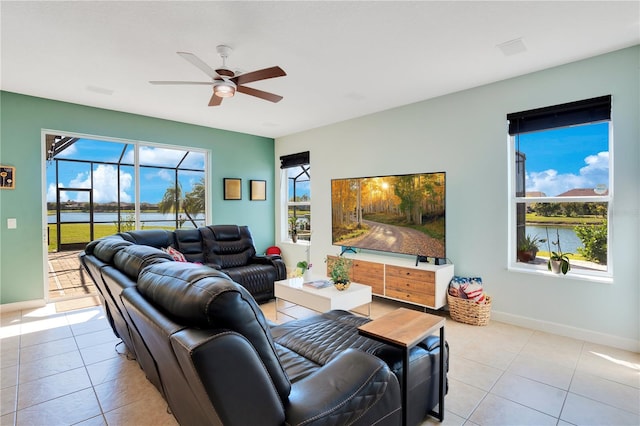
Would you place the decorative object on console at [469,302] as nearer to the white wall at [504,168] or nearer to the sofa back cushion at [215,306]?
the white wall at [504,168]

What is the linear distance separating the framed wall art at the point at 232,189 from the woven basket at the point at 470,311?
13.1 feet

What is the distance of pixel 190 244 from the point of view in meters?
4.34

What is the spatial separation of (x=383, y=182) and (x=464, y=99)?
1.35 metres

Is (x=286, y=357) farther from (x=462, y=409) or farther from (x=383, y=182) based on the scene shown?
(x=383, y=182)

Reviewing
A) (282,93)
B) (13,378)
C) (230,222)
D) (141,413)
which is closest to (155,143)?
(230,222)

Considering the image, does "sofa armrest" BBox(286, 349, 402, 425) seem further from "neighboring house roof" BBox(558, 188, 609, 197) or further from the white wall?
"neighboring house roof" BBox(558, 188, 609, 197)

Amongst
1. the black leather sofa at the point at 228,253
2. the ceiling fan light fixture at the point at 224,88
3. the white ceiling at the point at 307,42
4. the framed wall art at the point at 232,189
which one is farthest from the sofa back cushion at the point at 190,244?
the ceiling fan light fixture at the point at 224,88

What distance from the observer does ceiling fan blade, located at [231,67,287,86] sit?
8.14ft

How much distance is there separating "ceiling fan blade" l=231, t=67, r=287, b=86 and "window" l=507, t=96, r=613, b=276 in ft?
8.19

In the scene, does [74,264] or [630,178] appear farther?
[74,264]

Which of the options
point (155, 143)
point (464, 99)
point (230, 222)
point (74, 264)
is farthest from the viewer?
point (230, 222)

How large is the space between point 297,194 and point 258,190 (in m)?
0.76

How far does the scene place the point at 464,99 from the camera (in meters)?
3.78

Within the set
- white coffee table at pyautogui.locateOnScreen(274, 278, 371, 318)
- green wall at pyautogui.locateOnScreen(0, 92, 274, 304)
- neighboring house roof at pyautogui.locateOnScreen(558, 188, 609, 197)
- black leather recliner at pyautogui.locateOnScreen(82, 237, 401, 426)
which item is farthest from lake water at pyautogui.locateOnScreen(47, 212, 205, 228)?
neighboring house roof at pyautogui.locateOnScreen(558, 188, 609, 197)
